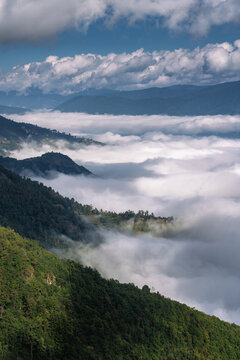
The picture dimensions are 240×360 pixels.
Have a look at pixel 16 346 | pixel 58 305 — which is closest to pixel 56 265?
pixel 58 305

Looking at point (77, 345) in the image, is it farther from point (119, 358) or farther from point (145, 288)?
point (145, 288)

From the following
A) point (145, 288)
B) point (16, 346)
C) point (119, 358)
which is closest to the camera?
point (16, 346)

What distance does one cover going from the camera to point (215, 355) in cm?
14100

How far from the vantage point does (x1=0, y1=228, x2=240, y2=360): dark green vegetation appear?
98500 millimetres

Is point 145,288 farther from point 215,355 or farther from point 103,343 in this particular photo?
point 103,343

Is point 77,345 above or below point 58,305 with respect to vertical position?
below

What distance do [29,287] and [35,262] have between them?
15257mm

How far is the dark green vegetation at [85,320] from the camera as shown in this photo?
9850cm

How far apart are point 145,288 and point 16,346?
86768mm

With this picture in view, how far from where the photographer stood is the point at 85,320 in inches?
4636

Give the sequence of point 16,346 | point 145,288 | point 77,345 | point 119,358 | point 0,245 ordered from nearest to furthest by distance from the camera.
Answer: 1. point 16,346
2. point 77,345
3. point 119,358
4. point 0,245
5. point 145,288

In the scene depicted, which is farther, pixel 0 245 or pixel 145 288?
pixel 145 288

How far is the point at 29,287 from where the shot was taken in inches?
4368

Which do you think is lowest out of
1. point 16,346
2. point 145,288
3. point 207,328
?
point 16,346
